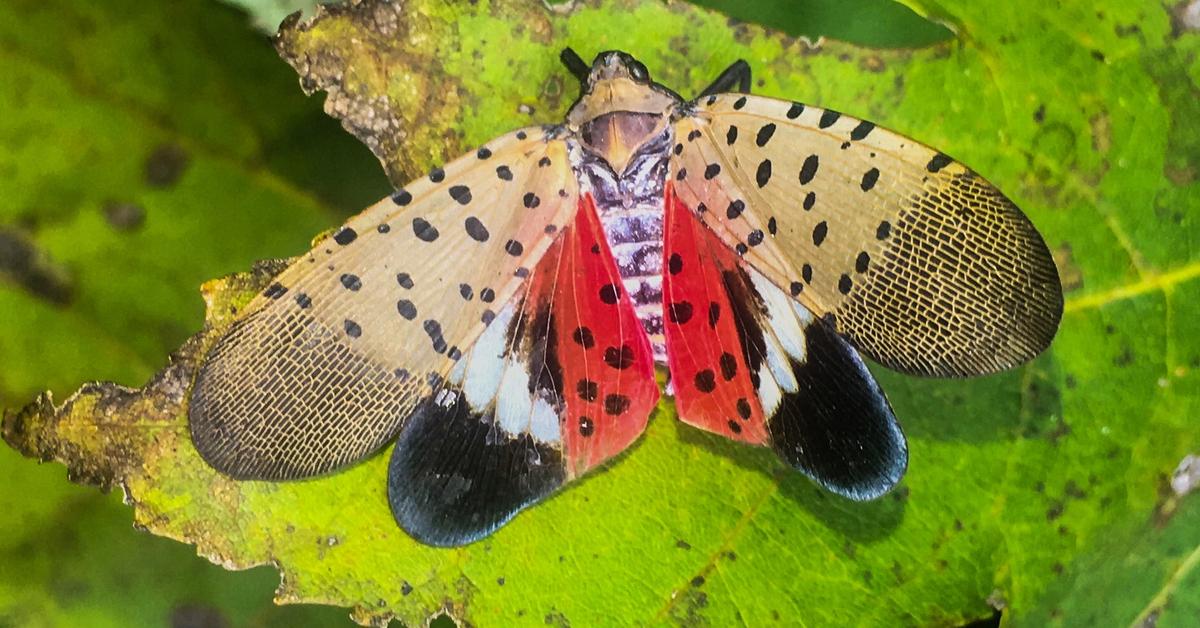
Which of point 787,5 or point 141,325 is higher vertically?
point 787,5

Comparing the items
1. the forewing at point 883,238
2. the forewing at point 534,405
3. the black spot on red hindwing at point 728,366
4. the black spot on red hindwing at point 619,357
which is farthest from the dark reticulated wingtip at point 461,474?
the forewing at point 883,238

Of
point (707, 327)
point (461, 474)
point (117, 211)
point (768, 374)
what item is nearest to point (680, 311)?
point (707, 327)

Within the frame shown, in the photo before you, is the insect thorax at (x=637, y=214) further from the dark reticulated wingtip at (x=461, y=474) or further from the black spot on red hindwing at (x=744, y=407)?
the dark reticulated wingtip at (x=461, y=474)

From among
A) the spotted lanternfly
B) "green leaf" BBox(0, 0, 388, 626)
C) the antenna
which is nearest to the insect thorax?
the spotted lanternfly

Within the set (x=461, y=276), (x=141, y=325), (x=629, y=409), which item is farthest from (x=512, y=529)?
(x=141, y=325)

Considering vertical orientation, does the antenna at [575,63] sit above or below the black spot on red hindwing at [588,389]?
above

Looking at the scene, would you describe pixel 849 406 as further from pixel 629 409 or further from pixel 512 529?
pixel 512 529
